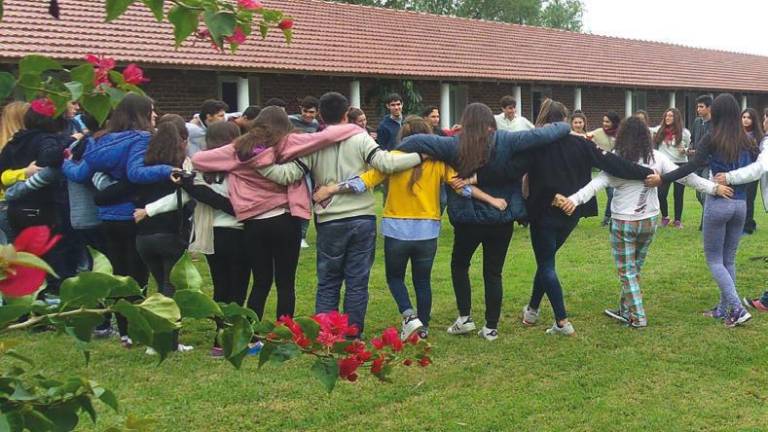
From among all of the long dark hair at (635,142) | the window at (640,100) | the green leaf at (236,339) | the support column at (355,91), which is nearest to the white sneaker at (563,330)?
the long dark hair at (635,142)

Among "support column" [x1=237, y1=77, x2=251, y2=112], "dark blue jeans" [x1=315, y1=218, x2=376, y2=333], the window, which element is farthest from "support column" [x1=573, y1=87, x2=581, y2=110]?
"dark blue jeans" [x1=315, y1=218, x2=376, y2=333]

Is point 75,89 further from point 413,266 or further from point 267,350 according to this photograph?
point 413,266

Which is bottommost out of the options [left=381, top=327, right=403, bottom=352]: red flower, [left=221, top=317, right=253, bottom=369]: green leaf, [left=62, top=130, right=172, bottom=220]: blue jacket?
[left=381, top=327, right=403, bottom=352]: red flower

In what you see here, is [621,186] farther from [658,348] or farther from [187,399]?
[187,399]

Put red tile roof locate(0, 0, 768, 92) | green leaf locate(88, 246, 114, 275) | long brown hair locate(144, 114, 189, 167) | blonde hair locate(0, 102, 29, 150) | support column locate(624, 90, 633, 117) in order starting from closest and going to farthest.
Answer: green leaf locate(88, 246, 114, 275) → long brown hair locate(144, 114, 189, 167) → blonde hair locate(0, 102, 29, 150) → red tile roof locate(0, 0, 768, 92) → support column locate(624, 90, 633, 117)

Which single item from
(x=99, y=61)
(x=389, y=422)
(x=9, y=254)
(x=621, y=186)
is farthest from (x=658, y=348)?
(x=9, y=254)

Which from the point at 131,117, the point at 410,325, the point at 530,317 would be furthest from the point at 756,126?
the point at 131,117

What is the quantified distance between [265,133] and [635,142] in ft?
8.72

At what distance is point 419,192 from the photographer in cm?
555

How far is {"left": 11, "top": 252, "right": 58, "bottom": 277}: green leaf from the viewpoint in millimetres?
992

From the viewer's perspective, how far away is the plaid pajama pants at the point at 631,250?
19.5 feet

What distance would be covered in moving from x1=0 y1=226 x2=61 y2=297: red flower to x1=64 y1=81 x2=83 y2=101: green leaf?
1.43ft

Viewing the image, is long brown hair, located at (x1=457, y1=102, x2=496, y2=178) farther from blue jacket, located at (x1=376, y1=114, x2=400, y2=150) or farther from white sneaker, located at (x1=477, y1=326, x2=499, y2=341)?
blue jacket, located at (x1=376, y1=114, x2=400, y2=150)

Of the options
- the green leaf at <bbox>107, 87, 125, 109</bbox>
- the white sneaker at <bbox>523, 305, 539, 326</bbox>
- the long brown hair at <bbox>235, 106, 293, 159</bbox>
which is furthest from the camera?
the white sneaker at <bbox>523, 305, 539, 326</bbox>
